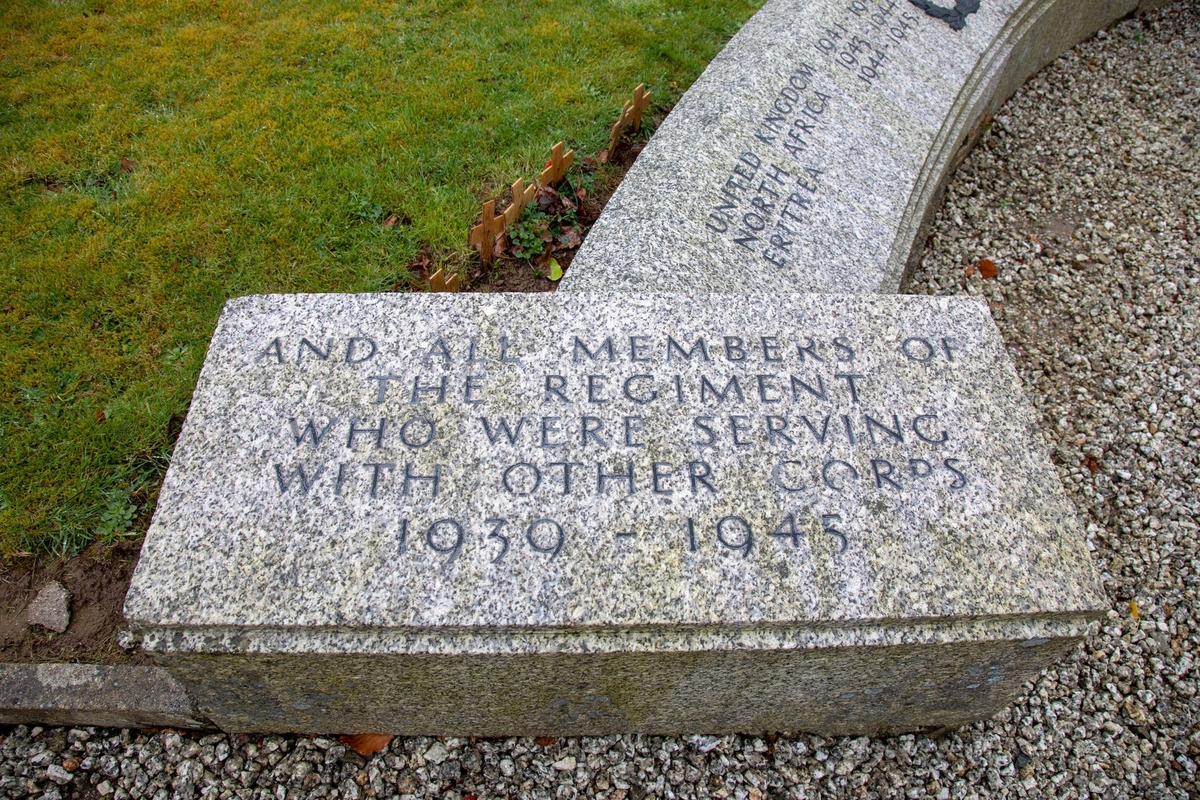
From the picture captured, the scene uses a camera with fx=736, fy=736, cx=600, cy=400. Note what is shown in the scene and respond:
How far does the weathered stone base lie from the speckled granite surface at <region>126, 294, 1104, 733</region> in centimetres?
1

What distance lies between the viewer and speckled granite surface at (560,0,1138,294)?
321 centimetres

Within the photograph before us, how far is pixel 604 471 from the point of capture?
7.14ft

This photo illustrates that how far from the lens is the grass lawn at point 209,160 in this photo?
10.0 feet

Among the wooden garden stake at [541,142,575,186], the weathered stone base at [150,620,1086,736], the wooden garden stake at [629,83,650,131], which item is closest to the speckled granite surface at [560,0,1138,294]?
the wooden garden stake at [629,83,650,131]

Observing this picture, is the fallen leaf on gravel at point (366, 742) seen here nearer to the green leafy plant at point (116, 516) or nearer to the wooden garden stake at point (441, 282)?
the green leafy plant at point (116, 516)

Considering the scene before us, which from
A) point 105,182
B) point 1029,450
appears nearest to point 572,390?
point 1029,450

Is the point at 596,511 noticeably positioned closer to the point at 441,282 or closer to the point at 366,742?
the point at 366,742

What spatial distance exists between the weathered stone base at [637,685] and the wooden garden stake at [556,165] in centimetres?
276

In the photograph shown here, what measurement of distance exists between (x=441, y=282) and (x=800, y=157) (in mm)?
1914

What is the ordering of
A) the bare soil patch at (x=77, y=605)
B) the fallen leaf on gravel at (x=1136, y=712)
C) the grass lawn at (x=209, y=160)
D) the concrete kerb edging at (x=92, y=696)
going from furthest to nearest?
the grass lawn at (x=209, y=160) → the fallen leaf on gravel at (x=1136, y=712) → the bare soil patch at (x=77, y=605) → the concrete kerb edging at (x=92, y=696)

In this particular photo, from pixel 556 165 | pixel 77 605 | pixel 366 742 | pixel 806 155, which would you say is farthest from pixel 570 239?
pixel 77 605

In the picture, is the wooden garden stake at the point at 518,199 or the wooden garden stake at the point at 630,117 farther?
the wooden garden stake at the point at 630,117

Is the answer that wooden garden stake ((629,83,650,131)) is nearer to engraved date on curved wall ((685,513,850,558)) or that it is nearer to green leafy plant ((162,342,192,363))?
green leafy plant ((162,342,192,363))

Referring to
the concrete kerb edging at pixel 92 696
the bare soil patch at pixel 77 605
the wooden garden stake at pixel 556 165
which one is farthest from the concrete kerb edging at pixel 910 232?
the wooden garden stake at pixel 556 165
